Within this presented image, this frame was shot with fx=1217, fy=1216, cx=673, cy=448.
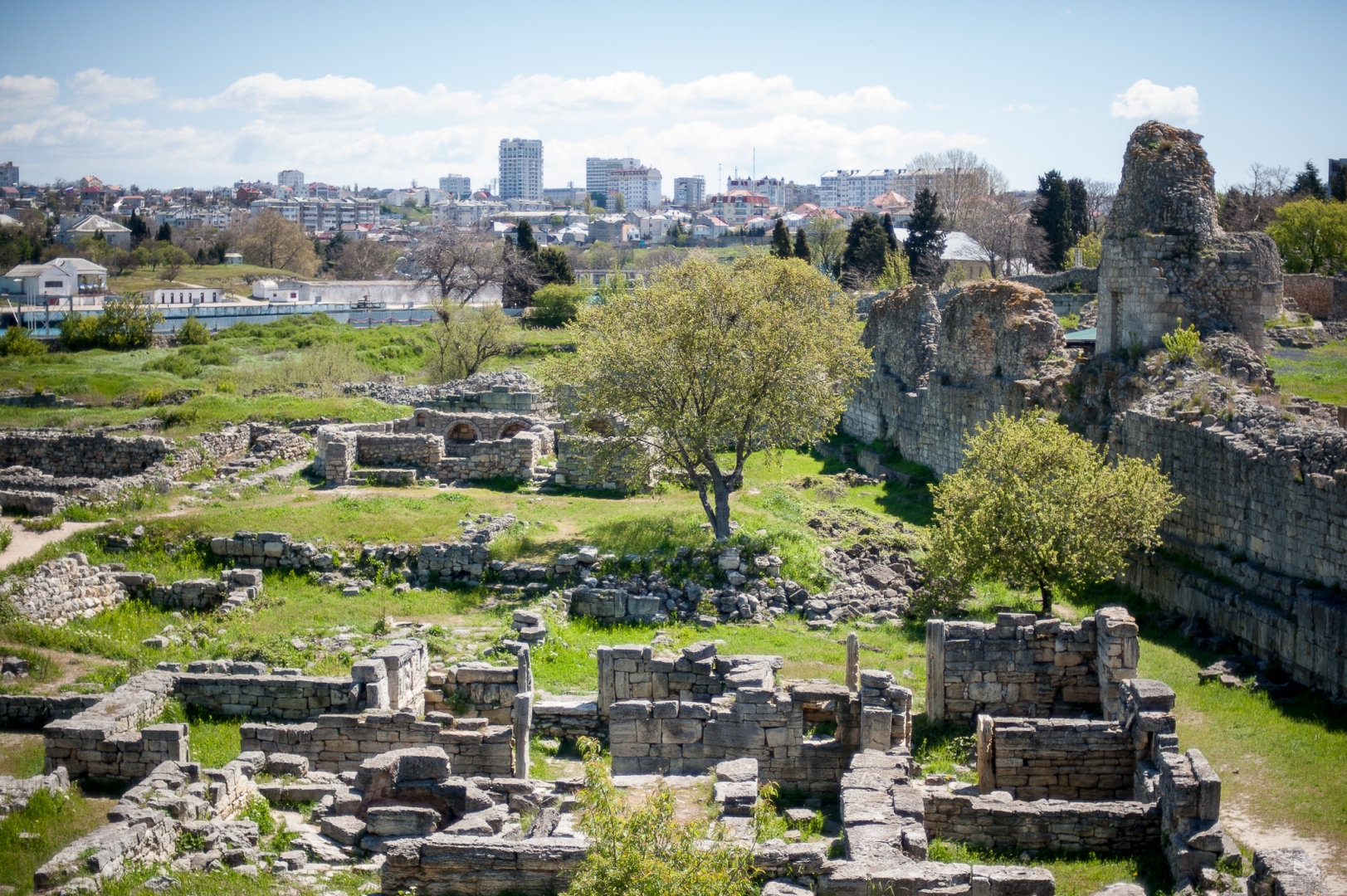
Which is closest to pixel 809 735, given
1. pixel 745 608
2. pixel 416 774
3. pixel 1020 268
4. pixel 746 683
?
pixel 746 683

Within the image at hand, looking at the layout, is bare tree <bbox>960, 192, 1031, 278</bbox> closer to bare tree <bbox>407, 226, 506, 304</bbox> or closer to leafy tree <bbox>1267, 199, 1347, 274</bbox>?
leafy tree <bbox>1267, 199, 1347, 274</bbox>

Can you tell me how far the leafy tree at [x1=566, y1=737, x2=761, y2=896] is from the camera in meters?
9.62

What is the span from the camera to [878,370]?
39.3 m

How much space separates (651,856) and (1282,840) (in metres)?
6.71

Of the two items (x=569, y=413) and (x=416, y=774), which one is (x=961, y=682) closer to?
(x=416, y=774)

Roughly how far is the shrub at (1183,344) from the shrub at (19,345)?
46286mm

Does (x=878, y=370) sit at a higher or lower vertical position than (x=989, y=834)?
higher

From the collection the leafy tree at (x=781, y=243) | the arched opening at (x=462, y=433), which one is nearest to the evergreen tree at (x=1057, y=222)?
the leafy tree at (x=781, y=243)

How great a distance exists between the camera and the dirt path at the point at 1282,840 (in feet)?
37.3

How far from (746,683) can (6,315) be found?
68.2m

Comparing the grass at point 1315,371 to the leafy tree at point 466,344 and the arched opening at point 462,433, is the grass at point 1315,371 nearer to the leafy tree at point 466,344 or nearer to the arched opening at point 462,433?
the arched opening at point 462,433

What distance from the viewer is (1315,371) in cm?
2767

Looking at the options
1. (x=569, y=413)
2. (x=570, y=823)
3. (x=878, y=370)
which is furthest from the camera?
(x=878, y=370)

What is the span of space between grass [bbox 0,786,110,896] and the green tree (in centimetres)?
1254
